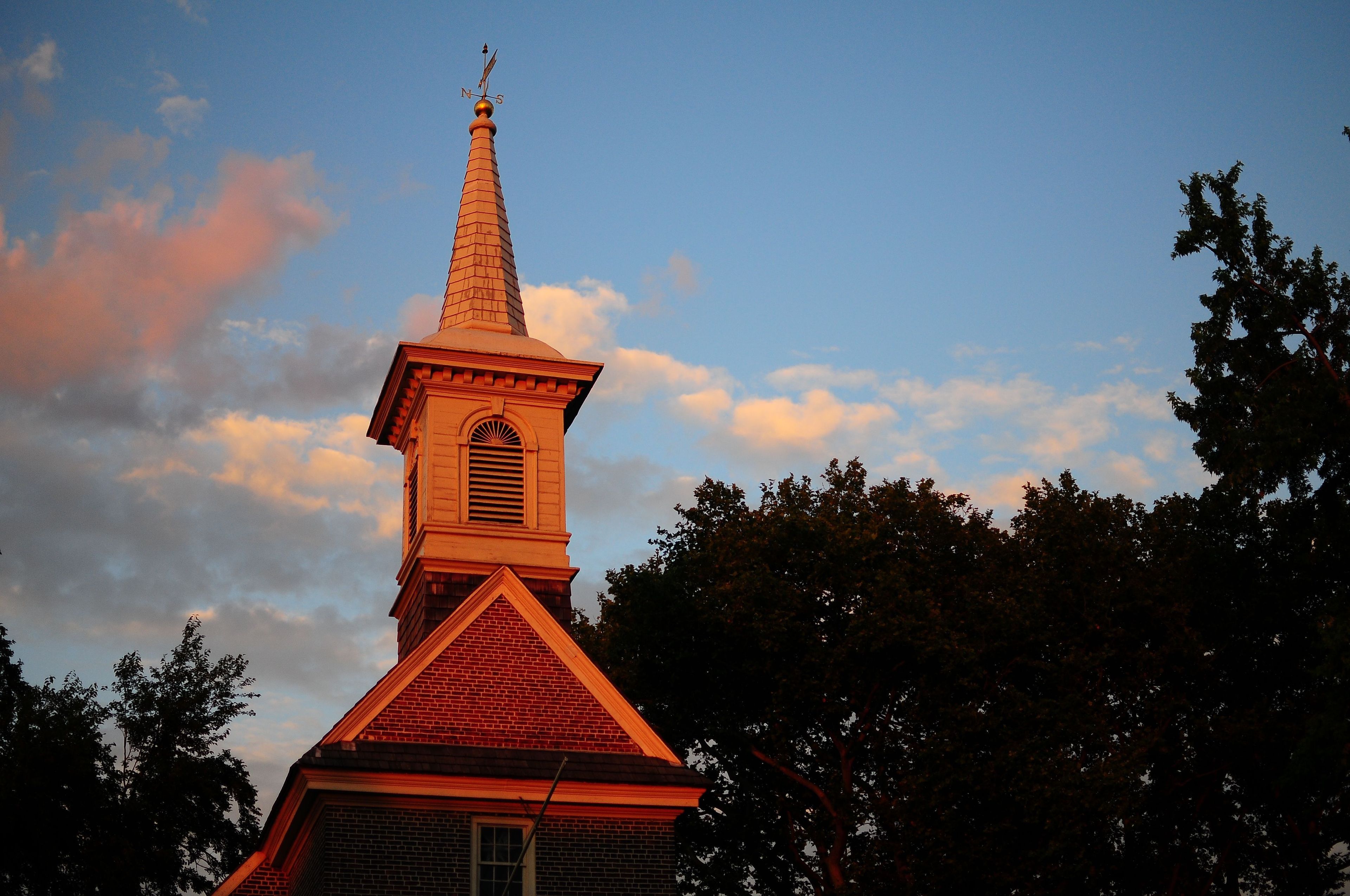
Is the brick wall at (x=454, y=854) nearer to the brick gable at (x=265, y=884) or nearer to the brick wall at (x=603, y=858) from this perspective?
the brick wall at (x=603, y=858)

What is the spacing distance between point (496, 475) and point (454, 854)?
304 inches

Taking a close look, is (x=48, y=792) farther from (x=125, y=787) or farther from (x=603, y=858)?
(x=603, y=858)

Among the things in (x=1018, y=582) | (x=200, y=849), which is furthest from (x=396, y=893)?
(x=200, y=849)

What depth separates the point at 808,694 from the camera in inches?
1382

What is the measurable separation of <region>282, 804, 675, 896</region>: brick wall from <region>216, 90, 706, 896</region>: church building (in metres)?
0.02

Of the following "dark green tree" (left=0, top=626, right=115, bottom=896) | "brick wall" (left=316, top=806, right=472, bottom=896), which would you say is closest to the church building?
"brick wall" (left=316, top=806, right=472, bottom=896)

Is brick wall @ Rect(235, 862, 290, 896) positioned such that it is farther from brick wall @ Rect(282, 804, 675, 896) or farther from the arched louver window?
the arched louver window

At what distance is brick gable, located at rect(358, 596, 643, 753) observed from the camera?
2294cm

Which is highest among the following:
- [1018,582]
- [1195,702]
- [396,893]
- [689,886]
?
[1018,582]

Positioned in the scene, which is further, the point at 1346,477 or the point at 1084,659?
the point at 1084,659

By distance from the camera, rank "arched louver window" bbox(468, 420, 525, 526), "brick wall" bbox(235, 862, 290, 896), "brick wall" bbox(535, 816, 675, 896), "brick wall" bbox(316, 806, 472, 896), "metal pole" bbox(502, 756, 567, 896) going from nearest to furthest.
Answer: "metal pole" bbox(502, 756, 567, 896) → "brick wall" bbox(316, 806, 472, 896) → "brick wall" bbox(535, 816, 675, 896) → "brick wall" bbox(235, 862, 290, 896) → "arched louver window" bbox(468, 420, 525, 526)

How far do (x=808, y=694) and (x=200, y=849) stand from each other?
720 inches

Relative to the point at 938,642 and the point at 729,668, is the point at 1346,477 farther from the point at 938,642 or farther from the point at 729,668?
the point at 729,668

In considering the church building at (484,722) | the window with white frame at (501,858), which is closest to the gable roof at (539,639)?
the church building at (484,722)
